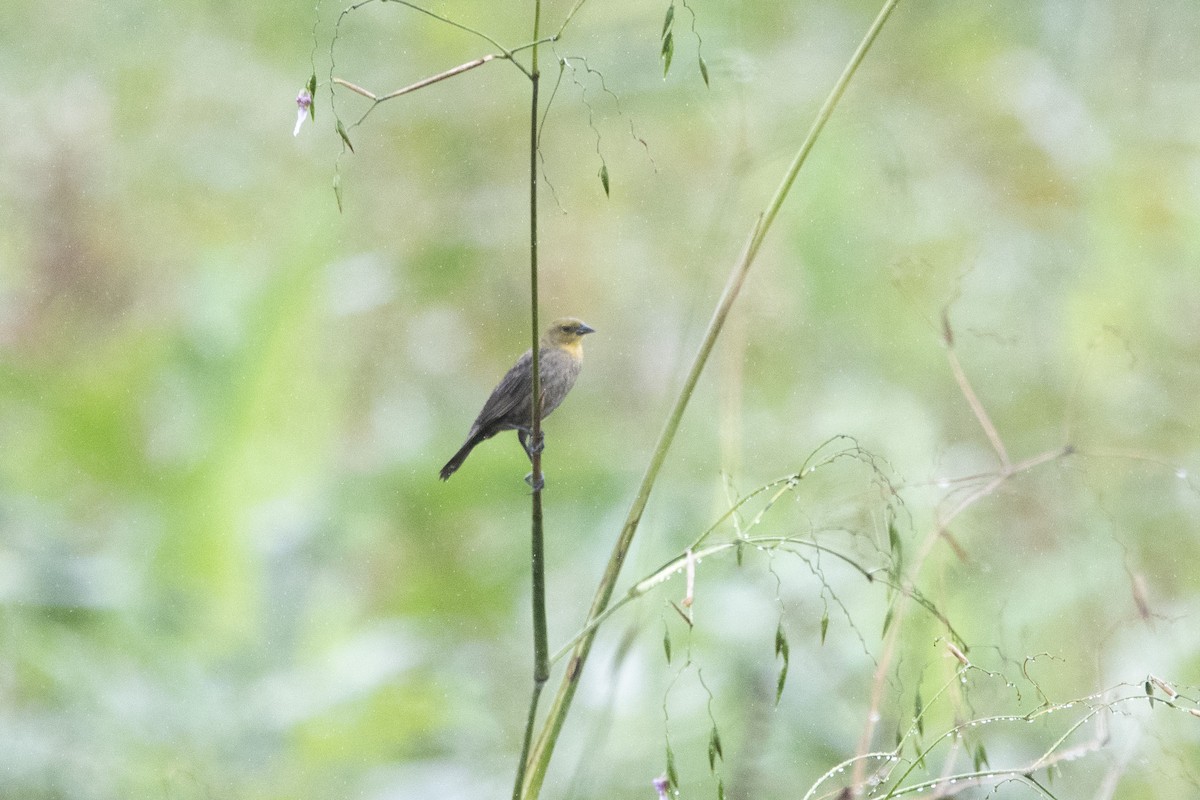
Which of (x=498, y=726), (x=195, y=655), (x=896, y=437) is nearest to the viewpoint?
(x=195, y=655)

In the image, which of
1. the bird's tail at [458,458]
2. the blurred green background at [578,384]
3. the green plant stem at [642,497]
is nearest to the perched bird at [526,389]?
the bird's tail at [458,458]

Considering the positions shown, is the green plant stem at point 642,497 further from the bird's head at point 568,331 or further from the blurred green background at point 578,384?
the bird's head at point 568,331

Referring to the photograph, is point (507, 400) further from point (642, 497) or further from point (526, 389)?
point (642, 497)

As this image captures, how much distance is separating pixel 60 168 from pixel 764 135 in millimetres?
1954

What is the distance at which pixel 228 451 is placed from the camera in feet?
7.00

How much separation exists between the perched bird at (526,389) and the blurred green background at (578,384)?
0.21 metres

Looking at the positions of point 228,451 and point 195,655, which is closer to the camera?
point 195,655

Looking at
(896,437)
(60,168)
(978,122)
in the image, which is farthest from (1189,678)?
(60,168)

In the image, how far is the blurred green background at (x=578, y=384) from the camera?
1839mm

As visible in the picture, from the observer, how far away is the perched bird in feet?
6.76

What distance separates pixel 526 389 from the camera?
6.57ft

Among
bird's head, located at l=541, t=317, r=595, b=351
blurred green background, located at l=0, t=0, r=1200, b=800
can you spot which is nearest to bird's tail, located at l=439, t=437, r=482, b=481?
blurred green background, located at l=0, t=0, r=1200, b=800

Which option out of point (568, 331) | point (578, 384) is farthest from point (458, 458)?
point (578, 384)

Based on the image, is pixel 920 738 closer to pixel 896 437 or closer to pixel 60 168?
pixel 896 437
